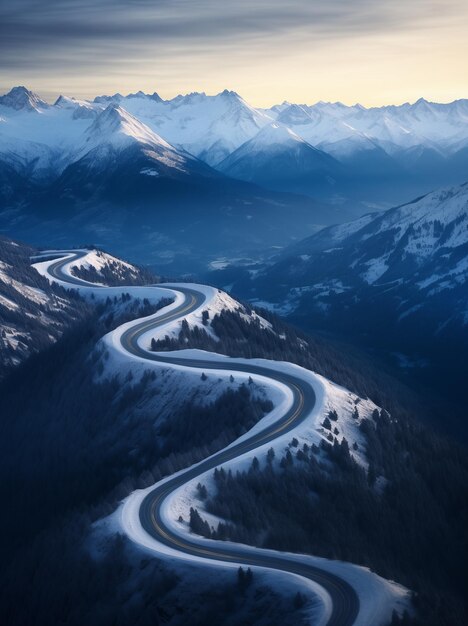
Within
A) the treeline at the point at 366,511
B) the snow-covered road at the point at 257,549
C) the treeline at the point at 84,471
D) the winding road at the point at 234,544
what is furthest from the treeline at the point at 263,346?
the treeline at the point at 366,511

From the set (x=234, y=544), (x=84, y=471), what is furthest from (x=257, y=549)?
(x=84, y=471)

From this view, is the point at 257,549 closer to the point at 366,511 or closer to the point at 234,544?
the point at 234,544

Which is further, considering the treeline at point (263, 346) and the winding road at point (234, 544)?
the treeline at point (263, 346)

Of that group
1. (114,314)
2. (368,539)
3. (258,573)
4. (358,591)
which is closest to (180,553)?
(258,573)

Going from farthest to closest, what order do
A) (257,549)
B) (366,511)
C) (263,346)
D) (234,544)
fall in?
(263,346), (366,511), (234,544), (257,549)

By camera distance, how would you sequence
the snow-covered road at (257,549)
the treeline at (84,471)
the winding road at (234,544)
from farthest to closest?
the treeline at (84,471), the winding road at (234,544), the snow-covered road at (257,549)

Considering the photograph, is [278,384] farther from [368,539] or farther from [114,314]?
[114,314]

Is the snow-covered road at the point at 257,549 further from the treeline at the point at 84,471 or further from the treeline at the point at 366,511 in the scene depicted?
the treeline at the point at 366,511

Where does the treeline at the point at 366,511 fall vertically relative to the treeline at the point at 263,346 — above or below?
below

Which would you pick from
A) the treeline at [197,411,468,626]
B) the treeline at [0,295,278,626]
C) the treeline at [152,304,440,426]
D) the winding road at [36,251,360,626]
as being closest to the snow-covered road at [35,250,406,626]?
the winding road at [36,251,360,626]
